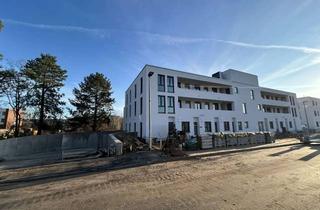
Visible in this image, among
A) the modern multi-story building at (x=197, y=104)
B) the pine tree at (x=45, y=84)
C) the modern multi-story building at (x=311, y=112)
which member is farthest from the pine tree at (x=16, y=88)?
the modern multi-story building at (x=311, y=112)

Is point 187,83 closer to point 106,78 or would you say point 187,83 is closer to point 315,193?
point 106,78

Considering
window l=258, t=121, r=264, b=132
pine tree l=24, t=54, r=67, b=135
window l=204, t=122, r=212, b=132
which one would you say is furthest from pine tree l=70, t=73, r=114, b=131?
window l=258, t=121, r=264, b=132

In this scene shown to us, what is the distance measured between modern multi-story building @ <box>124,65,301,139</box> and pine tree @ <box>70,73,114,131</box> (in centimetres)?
499

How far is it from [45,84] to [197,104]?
2413 cm

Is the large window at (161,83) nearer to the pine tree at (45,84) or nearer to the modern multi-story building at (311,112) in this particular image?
the pine tree at (45,84)

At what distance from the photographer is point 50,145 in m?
20.5

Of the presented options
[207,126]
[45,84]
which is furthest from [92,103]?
[207,126]

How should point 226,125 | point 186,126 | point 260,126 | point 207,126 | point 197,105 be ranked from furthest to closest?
point 260,126, point 226,125, point 197,105, point 207,126, point 186,126

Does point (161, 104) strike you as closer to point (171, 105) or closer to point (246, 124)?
point (171, 105)

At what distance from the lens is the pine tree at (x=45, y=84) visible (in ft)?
78.6

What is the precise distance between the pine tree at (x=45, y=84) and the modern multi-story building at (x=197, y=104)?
1200 centimetres

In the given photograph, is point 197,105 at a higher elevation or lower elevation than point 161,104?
higher

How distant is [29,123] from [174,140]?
2346 centimetres

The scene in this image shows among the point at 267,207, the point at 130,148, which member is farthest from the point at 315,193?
the point at 130,148
